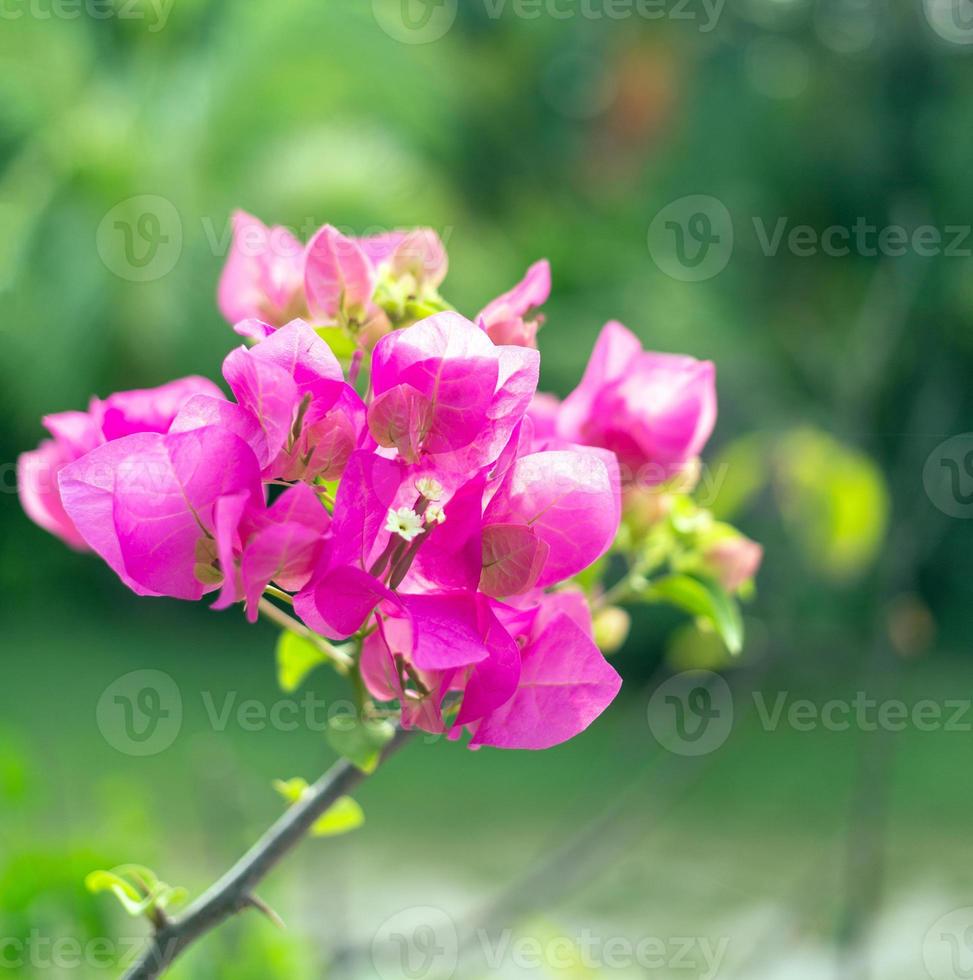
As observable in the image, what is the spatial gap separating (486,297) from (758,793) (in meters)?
3.24

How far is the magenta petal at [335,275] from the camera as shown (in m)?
0.38

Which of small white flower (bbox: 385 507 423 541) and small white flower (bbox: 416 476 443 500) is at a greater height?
small white flower (bbox: 416 476 443 500)

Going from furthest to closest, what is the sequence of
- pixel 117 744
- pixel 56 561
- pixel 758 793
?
pixel 56 561 → pixel 117 744 → pixel 758 793

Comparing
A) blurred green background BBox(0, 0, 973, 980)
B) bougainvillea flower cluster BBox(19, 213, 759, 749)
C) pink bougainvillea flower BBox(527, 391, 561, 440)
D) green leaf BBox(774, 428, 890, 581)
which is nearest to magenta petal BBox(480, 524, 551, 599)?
bougainvillea flower cluster BBox(19, 213, 759, 749)

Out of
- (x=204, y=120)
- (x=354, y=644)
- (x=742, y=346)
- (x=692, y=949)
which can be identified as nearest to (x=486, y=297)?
(x=742, y=346)

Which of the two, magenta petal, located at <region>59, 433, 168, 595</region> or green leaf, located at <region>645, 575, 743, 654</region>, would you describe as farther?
green leaf, located at <region>645, 575, 743, 654</region>

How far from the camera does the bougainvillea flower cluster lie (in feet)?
0.97

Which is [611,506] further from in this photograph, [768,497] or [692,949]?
[768,497]

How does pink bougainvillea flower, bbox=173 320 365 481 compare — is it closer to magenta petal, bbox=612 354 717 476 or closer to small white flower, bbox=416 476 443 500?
small white flower, bbox=416 476 443 500

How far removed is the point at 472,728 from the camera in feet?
1.03

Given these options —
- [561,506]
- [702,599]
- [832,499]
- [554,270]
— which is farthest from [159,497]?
[554,270]

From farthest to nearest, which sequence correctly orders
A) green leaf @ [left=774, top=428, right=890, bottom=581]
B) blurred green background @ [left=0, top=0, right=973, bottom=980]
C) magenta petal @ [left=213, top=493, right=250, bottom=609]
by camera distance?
blurred green background @ [left=0, top=0, right=973, bottom=980] < green leaf @ [left=774, top=428, right=890, bottom=581] < magenta petal @ [left=213, top=493, right=250, bottom=609]

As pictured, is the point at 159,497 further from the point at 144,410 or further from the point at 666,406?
the point at 666,406

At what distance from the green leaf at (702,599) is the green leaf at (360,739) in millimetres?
131
